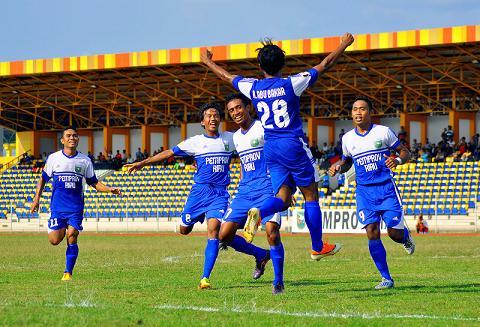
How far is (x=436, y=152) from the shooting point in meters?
49.8

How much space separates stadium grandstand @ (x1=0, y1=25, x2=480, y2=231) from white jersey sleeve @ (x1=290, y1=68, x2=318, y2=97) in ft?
95.6

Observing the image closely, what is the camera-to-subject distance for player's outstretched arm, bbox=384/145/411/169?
38.4 feet

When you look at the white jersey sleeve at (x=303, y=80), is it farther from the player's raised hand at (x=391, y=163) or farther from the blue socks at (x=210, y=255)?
the blue socks at (x=210, y=255)

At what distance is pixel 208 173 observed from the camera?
13.5 metres

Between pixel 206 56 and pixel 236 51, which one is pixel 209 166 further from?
pixel 236 51

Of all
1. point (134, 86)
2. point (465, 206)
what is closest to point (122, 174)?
point (134, 86)

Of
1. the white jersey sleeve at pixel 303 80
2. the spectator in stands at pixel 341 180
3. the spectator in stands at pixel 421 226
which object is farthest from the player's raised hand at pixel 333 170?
the spectator in stands at pixel 341 180

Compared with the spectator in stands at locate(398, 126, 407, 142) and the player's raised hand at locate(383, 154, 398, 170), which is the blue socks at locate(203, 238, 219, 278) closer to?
the player's raised hand at locate(383, 154, 398, 170)

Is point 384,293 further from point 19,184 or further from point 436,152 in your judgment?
point 19,184

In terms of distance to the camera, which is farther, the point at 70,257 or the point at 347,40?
the point at 70,257

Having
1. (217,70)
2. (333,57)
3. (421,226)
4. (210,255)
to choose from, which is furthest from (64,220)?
(421,226)

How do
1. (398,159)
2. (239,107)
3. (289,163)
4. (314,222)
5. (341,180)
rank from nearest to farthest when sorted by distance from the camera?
(289,163) → (314,222) → (398,159) → (239,107) → (341,180)

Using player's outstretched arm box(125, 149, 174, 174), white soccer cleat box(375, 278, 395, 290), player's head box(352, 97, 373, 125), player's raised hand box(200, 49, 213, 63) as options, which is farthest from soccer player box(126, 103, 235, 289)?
white soccer cleat box(375, 278, 395, 290)

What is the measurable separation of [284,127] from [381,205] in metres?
2.06
